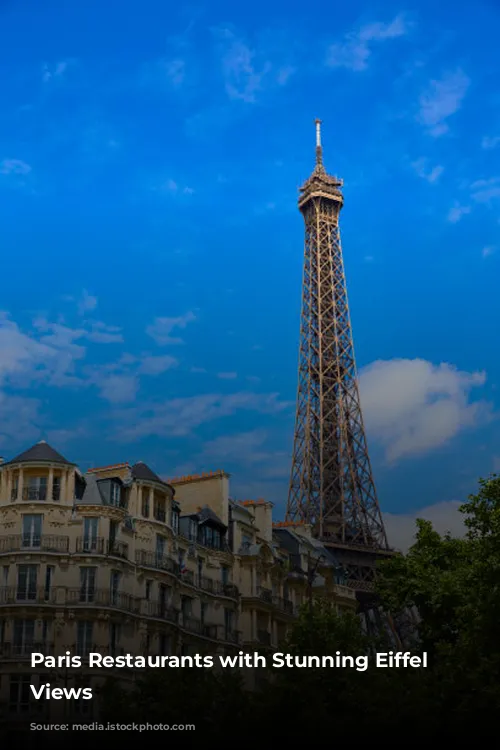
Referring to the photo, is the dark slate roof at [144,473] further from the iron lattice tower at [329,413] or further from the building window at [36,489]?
the iron lattice tower at [329,413]

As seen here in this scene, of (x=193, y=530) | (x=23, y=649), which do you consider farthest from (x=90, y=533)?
(x=193, y=530)

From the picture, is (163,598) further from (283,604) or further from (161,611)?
(283,604)

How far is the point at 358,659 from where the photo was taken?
164 feet

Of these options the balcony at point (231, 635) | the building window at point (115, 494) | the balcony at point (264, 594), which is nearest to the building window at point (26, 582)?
the building window at point (115, 494)

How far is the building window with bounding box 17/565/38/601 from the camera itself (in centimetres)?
5312

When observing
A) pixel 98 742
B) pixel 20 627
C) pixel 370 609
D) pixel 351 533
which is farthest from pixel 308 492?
pixel 98 742

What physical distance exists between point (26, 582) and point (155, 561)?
22.6 feet

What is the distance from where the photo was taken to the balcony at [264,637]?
65.3 metres

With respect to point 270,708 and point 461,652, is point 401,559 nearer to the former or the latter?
point 461,652

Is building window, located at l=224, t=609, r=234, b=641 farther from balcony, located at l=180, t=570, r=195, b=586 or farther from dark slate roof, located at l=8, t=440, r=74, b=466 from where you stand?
dark slate roof, located at l=8, t=440, r=74, b=466

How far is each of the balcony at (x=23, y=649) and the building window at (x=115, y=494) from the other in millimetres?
7959

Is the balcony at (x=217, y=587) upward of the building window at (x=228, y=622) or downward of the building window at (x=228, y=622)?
upward

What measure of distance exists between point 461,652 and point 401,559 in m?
19.0

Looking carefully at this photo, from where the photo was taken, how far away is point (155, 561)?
57406 millimetres
